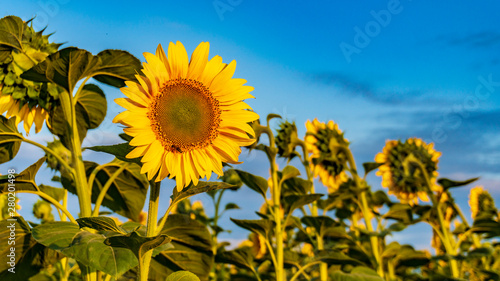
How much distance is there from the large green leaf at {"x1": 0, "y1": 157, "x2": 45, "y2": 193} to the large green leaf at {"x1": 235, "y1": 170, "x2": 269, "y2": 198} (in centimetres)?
112

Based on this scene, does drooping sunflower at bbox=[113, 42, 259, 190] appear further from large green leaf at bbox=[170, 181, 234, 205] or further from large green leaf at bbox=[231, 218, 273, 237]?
large green leaf at bbox=[231, 218, 273, 237]

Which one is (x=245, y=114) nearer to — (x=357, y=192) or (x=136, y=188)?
(x=136, y=188)

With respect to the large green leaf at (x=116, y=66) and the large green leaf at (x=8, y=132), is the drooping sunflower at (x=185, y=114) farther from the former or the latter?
the large green leaf at (x=8, y=132)

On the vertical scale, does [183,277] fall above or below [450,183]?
below

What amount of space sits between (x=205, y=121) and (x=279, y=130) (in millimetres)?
1695

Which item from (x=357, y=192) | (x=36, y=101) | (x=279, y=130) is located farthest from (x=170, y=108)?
(x=357, y=192)

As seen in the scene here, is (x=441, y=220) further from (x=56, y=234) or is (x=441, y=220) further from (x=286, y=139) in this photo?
(x=56, y=234)

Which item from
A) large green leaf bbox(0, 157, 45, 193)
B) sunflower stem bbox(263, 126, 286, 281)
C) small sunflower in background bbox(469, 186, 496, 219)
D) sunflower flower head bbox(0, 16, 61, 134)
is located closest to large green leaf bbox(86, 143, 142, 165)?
large green leaf bbox(0, 157, 45, 193)

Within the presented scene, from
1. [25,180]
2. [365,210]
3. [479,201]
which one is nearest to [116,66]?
[25,180]

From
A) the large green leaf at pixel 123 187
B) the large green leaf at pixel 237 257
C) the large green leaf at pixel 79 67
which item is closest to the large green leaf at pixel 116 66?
the large green leaf at pixel 79 67

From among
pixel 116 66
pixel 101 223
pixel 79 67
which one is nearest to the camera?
pixel 101 223

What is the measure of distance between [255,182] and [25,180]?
1.26 metres

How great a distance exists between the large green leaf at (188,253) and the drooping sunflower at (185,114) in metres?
0.68

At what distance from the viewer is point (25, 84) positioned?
2.06m
